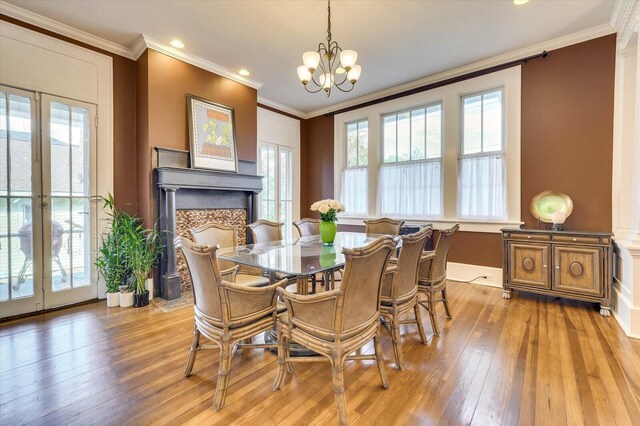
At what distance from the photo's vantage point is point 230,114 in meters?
4.31

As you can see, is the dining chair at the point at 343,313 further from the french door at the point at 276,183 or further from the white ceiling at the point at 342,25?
the french door at the point at 276,183

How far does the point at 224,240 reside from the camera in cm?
295

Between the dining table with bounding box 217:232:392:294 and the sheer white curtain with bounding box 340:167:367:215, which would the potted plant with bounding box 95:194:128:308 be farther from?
the sheer white curtain with bounding box 340:167:367:215

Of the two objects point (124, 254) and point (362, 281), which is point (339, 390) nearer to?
point (362, 281)

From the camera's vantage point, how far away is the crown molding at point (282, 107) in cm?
542

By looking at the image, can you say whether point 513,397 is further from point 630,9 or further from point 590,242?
point 630,9

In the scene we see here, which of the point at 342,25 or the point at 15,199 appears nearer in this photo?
the point at 15,199

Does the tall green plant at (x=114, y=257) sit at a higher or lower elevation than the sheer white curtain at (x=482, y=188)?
lower

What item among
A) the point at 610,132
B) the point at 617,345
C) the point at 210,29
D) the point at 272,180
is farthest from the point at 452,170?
the point at 210,29

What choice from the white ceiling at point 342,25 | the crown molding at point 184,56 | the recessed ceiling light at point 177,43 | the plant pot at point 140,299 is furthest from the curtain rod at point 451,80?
the plant pot at point 140,299

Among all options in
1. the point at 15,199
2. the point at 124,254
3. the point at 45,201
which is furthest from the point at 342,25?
the point at 15,199

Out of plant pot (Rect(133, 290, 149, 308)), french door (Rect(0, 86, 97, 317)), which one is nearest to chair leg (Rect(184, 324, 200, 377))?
plant pot (Rect(133, 290, 149, 308))

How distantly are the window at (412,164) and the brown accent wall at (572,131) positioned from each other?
3.59 feet

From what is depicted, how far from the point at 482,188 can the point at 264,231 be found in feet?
10.2
